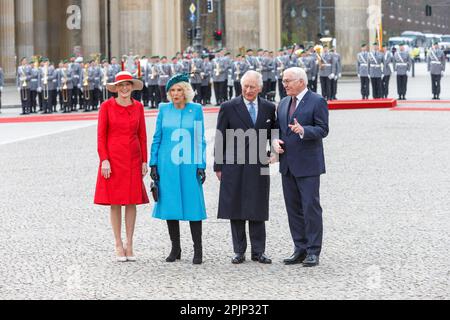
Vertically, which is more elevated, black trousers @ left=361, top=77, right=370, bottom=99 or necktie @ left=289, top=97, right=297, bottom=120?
necktie @ left=289, top=97, right=297, bottom=120

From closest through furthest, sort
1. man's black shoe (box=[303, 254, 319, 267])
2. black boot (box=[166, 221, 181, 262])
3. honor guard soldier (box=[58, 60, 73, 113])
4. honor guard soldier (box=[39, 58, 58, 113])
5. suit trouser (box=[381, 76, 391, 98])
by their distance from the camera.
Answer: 1. man's black shoe (box=[303, 254, 319, 267])
2. black boot (box=[166, 221, 181, 262])
3. honor guard soldier (box=[39, 58, 58, 113])
4. honor guard soldier (box=[58, 60, 73, 113])
5. suit trouser (box=[381, 76, 391, 98])

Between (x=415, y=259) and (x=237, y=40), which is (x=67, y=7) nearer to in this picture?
(x=237, y=40)

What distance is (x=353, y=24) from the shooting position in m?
56.4

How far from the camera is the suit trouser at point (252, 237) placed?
1066cm

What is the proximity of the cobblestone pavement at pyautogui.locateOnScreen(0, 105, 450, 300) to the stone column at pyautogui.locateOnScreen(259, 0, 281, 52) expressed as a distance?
138 feet

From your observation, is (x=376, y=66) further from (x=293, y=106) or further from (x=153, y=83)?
(x=293, y=106)

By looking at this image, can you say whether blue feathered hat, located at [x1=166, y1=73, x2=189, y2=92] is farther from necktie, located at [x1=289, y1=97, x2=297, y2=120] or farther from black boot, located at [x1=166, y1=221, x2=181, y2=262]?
black boot, located at [x1=166, y1=221, x2=181, y2=262]

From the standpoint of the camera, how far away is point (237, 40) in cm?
5731

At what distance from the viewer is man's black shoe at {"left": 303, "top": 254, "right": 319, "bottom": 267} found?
10375mm

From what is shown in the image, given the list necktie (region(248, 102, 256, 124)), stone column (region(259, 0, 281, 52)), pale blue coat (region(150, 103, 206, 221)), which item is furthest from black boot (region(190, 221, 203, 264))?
stone column (region(259, 0, 281, 52))

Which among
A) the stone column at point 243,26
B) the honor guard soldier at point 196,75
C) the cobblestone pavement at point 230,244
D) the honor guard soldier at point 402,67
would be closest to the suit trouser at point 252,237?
the cobblestone pavement at point 230,244

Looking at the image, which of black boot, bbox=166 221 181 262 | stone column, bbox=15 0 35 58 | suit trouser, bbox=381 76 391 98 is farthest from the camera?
stone column, bbox=15 0 35 58

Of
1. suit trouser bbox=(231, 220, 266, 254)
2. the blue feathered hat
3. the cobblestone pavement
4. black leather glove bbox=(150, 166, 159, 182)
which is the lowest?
the cobblestone pavement
